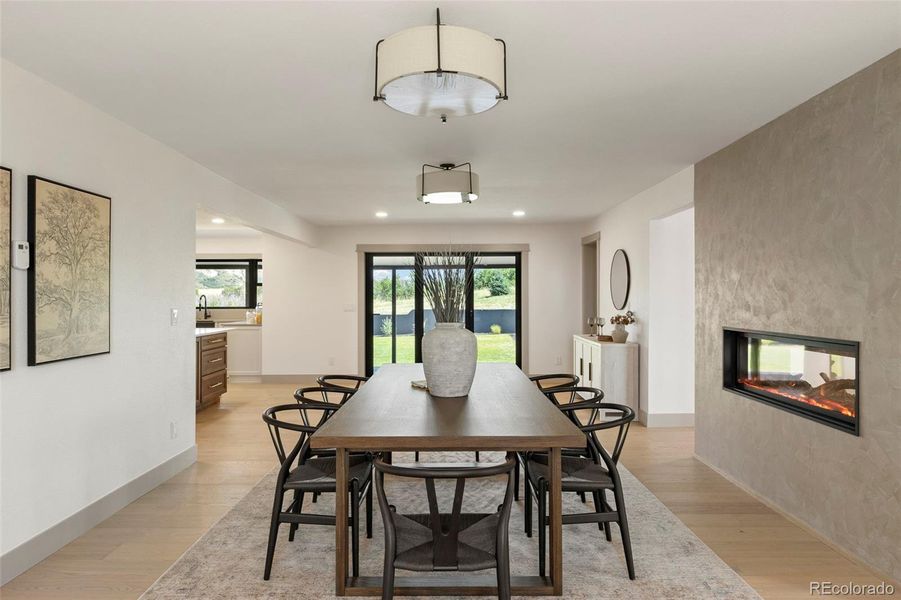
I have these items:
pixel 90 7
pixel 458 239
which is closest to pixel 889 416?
pixel 90 7

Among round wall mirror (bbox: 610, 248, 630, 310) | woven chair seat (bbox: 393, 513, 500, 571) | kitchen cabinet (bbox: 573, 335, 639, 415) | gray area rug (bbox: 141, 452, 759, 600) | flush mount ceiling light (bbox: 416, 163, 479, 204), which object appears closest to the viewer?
woven chair seat (bbox: 393, 513, 500, 571)

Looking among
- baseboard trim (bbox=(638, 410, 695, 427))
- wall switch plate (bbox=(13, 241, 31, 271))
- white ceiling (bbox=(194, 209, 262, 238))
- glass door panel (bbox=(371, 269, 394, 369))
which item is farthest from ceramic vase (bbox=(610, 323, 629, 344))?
wall switch plate (bbox=(13, 241, 31, 271))

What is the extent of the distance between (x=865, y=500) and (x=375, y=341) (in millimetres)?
6898

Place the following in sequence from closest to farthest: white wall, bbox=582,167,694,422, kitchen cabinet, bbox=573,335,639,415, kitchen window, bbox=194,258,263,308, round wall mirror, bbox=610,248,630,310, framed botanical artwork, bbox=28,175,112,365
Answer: framed botanical artwork, bbox=28,175,112,365
white wall, bbox=582,167,694,422
kitchen cabinet, bbox=573,335,639,415
round wall mirror, bbox=610,248,630,310
kitchen window, bbox=194,258,263,308

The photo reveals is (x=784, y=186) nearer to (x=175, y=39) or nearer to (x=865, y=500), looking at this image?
(x=865, y=500)

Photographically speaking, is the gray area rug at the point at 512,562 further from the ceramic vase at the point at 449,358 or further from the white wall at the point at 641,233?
the white wall at the point at 641,233

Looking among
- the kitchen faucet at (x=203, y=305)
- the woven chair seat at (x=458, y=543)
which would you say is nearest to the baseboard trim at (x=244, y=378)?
the kitchen faucet at (x=203, y=305)

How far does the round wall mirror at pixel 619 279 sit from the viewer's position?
648cm

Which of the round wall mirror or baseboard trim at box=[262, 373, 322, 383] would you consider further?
baseboard trim at box=[262, 373, 322, 383]

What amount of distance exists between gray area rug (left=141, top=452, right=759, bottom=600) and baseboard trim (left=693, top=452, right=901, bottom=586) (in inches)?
25.8

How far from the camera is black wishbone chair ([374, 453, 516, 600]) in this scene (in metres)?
2.08

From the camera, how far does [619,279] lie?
6734 mm

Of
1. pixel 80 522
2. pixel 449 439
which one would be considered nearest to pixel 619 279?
pixel 449 439

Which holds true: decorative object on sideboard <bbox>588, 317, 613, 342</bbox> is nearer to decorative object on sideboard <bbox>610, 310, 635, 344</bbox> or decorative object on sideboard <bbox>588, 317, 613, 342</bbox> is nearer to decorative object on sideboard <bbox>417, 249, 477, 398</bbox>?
decorative object on sideboard <bbox>610, 310, 635, 344</bbox>
